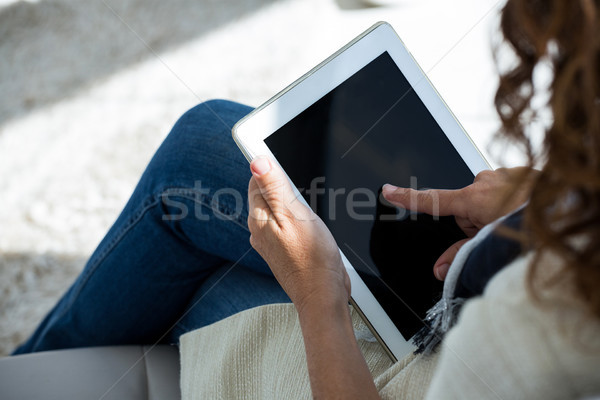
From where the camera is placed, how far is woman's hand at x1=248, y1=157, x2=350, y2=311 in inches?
17.8

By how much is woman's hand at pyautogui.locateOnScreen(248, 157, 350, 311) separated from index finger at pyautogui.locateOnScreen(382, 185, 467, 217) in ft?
0.31

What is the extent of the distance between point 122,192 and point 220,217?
51 cm

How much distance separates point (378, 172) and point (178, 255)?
28 cm

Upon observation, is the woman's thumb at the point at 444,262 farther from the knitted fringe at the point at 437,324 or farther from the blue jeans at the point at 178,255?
the blue jeans at the point at 178,255

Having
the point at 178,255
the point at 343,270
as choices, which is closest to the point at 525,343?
the point at 343,270

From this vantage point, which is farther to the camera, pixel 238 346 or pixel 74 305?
pixel 74 305

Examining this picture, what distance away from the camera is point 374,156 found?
536 mm

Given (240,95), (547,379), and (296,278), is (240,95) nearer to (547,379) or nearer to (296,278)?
(296,278)

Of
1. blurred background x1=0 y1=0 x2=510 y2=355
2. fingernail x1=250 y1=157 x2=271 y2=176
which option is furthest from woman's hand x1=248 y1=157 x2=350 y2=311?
blurred background x1=0 y1=0 x2=510 y2=355

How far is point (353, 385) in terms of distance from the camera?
1.30 ft

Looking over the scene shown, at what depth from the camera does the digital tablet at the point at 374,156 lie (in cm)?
50

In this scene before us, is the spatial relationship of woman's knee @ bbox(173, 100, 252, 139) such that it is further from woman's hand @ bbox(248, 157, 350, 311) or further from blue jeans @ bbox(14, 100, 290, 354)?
woman's hand @ bbox(248, 157, 350, 311)

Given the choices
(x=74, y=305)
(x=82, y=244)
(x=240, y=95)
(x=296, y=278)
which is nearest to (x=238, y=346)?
(x=296, y=278)

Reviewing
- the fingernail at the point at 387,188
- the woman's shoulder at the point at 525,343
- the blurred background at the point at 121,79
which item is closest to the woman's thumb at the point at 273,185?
the fingernail at the point at 387,188
